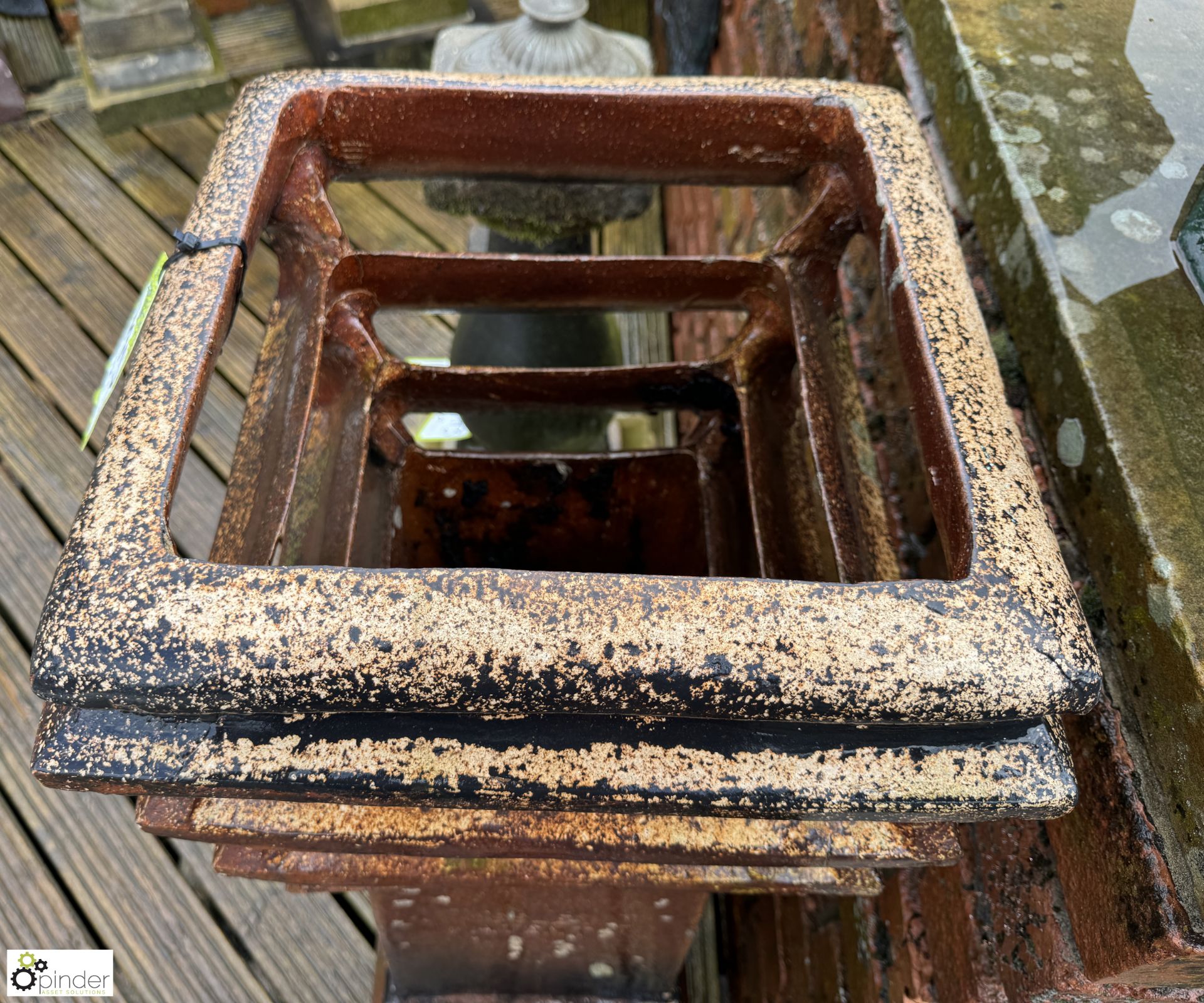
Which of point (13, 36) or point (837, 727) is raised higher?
point (13, 36)

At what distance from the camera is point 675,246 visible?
2.46 metres

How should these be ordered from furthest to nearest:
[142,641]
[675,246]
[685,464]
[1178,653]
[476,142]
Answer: [675,246] < [685,464] < [476,142] < [1178,653] < [142,641]

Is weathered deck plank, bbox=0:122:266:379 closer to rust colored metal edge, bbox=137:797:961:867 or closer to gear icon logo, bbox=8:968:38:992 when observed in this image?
gear icon logo, bbox=8:968:38:992

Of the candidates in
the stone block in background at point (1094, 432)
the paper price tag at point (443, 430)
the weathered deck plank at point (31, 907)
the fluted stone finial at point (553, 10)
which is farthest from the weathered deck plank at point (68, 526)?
the fluted stone finial at point (553, 10)

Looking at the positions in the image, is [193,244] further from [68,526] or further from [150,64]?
[150,64]

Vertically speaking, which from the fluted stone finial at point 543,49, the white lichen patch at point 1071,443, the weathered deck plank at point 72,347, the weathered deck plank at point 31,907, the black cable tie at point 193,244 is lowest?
the weathered deck plank at point 31,907

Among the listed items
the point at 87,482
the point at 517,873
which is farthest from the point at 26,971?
A: the point at 517,873

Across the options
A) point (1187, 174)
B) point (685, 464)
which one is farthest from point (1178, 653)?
point (685, 464)

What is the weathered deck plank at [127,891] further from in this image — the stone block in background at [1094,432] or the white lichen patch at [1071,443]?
the white lichen patch at [1071,443]

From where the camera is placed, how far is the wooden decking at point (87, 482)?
1.48 meters

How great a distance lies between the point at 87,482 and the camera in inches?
78.7

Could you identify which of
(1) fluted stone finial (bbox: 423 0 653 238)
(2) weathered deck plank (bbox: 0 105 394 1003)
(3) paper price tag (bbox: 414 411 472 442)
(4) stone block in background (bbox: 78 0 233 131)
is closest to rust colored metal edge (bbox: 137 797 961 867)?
(1) fluted stone finial (bbox: 423 0 653 238)

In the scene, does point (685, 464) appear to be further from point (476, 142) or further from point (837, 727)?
point (837, 727)

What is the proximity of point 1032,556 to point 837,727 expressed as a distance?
0.56 feet
